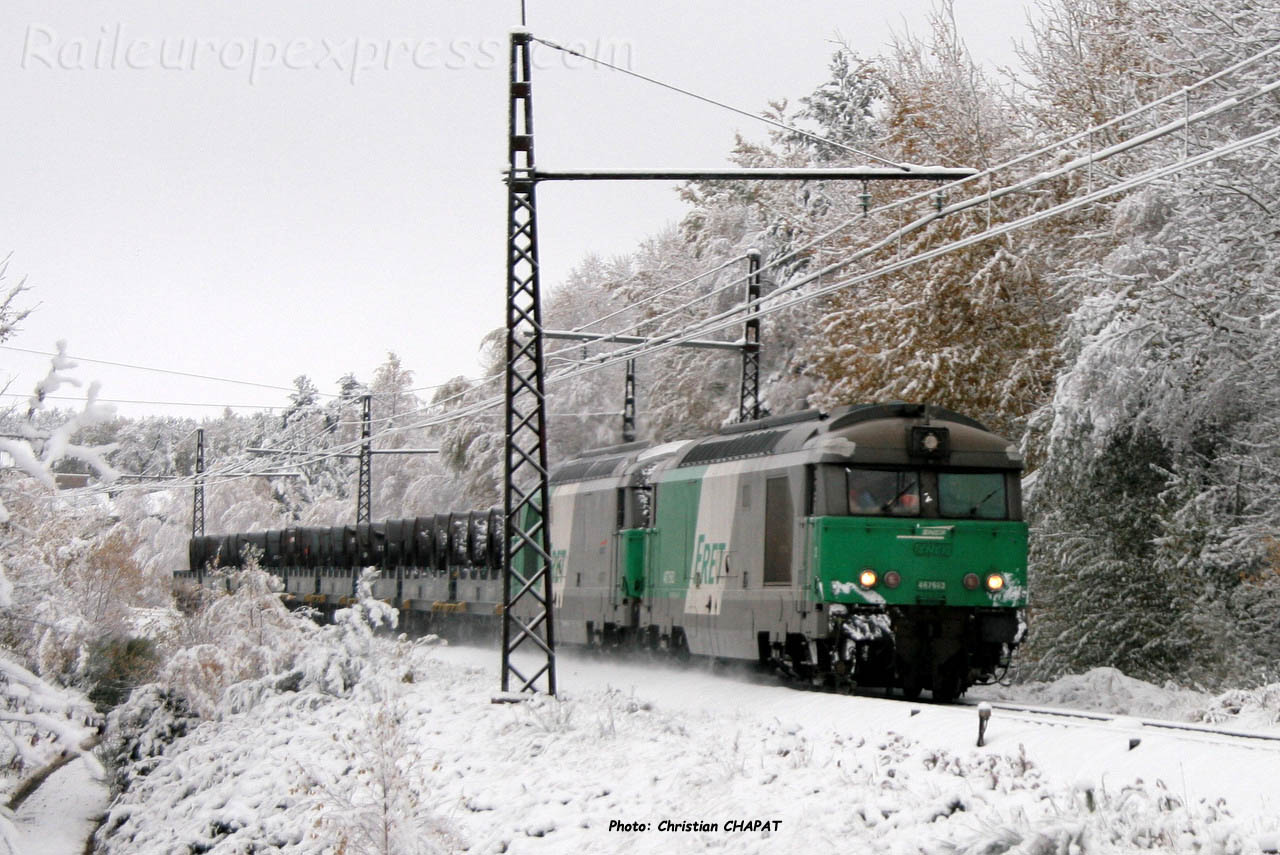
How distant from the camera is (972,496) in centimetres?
1681

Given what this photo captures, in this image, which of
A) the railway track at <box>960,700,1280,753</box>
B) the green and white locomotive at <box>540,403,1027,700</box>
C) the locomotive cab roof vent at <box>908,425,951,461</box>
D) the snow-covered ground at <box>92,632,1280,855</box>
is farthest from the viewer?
the locomotive cab roof vent at <box>908,425,951,461</box>

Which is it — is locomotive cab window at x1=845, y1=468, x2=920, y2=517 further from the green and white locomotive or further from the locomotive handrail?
the locomotive handrail

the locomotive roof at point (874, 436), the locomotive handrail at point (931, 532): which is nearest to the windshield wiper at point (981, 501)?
the locomotive roof at point (874, 436)

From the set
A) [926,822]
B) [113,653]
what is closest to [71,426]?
[926,822]

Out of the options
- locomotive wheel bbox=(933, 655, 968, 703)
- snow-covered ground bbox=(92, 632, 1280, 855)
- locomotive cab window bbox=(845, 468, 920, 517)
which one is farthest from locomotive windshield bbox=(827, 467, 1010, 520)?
snow-covered ground bbox=(92, 632, 1280, 855)

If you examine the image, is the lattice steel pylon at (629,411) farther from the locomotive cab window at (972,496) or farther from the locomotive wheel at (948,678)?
the locomotive wheel at (948,678)

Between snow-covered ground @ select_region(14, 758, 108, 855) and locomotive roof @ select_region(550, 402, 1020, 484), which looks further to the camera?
snow-covered ground @ select_region(14, 758, 108, 855)

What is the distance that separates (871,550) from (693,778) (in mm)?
4403

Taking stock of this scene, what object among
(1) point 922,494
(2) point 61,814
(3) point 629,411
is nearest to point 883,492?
(1) point 922,494

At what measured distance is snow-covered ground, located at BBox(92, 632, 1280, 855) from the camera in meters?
9.42

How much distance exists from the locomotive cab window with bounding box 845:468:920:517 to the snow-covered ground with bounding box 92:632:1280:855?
2.13 metres

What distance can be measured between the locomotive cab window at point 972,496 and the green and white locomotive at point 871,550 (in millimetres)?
11

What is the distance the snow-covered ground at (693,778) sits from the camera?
9422 millimetres

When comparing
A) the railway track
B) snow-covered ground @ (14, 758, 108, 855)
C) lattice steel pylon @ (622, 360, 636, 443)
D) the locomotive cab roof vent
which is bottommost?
snow-covered ground @ (14, 758, 108, 855)
